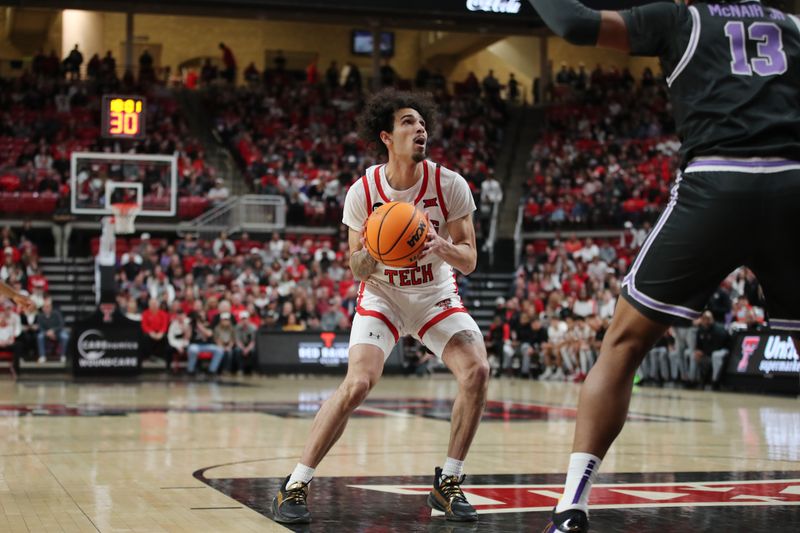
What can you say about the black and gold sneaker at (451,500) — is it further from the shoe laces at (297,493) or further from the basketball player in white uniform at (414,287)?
the shoe laces at (297,493)

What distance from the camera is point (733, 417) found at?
42.2ft

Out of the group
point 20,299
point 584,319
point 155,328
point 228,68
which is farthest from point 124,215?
point 228,68

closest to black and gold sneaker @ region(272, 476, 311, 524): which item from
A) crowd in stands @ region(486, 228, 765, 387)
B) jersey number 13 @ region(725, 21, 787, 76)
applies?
A: jersey number 13 @ region(725, 21, 787, 76)

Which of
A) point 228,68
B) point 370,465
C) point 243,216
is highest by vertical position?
point 228,68

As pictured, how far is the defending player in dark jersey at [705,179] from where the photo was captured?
410 centimetres

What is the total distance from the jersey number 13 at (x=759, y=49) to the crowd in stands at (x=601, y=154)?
23.0 metres

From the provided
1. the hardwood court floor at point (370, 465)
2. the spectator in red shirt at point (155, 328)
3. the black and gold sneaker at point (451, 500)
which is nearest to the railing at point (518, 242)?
the spectator in red shirt at point (155, 328)

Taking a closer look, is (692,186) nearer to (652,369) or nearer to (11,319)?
(652,369)

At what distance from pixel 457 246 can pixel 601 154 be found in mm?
26742

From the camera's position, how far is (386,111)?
6.39m

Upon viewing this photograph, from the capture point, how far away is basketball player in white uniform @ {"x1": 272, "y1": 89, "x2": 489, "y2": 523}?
5.96 meters

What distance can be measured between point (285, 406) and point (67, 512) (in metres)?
8.39

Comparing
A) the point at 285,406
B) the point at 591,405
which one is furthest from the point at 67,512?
the point at 285,406

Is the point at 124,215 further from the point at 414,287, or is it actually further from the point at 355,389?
the point at 355,389
